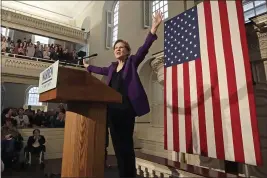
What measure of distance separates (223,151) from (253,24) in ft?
5.27

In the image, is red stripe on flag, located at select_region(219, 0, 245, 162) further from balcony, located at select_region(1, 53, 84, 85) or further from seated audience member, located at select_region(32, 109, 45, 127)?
balcony, located at select_region(1, 53, 84, 85)

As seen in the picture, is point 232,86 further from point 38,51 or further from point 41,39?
point 41,39

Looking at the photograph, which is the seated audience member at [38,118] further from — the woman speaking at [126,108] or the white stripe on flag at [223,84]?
the white stripe on flag at [223,84]

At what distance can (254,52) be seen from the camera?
8.30 ft

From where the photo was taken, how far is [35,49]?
6.74 meters

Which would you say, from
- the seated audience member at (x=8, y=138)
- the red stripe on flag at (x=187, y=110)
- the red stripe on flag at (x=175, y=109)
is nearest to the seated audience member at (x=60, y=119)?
the seated audience member at (x=8, y=138)

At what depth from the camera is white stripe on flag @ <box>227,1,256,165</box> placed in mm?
1798

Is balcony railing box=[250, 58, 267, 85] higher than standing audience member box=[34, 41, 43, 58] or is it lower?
lower

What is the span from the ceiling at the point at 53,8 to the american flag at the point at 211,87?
26.6 ft

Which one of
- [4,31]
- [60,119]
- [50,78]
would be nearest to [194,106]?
[50,78]

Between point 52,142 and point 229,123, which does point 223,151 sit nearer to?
point 229,123

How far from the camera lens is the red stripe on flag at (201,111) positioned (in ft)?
7.00

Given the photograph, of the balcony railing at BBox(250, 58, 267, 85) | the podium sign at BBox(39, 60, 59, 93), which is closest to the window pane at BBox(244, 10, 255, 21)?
the balcony railing at BBox(250, 58, 267, 85)

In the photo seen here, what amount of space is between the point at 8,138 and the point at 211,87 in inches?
180
